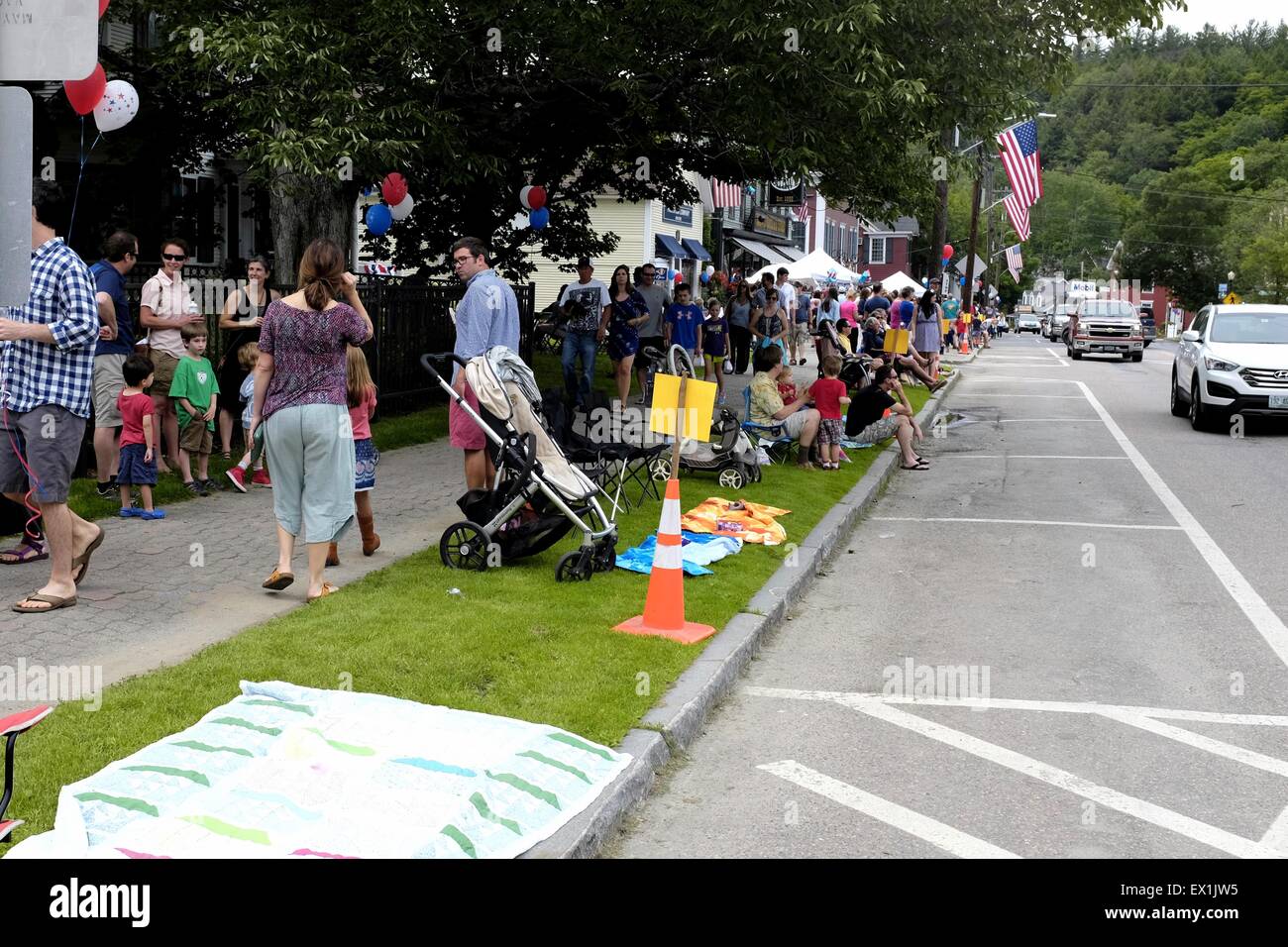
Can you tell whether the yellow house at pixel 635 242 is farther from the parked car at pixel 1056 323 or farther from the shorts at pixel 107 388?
the shorts at pixel 107 388

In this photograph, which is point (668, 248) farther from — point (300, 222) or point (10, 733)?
point (10, 733)

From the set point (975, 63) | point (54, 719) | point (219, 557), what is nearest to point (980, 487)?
point (975, 63)

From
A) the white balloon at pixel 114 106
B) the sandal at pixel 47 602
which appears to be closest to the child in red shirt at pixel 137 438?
the sandal at pixel 47 602

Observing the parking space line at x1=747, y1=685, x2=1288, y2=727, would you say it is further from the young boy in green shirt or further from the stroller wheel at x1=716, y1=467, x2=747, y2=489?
the young boy in green shirt

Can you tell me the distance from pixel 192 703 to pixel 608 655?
201cm

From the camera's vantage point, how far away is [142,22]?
18641 millimetres

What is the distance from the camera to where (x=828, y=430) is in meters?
14.2

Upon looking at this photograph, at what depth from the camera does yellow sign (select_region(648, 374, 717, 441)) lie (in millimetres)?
7895

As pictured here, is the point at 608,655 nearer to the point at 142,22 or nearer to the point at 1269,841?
the point at 1269,841

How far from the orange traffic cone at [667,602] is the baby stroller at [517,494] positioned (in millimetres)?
1074

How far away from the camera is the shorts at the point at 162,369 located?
35.0ft

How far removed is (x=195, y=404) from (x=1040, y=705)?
23.4 feet

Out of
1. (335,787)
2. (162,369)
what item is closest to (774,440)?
(162,369)

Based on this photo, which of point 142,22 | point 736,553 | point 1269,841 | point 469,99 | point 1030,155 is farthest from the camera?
point 1030,155
